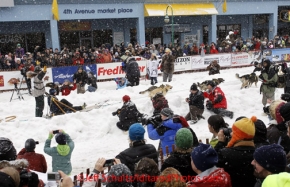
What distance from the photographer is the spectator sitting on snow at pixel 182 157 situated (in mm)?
3717

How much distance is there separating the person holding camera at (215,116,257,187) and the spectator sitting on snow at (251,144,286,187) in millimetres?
574

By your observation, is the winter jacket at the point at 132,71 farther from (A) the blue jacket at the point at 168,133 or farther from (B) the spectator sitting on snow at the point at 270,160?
(B) the spectator sitting on snow at the point at 270,160

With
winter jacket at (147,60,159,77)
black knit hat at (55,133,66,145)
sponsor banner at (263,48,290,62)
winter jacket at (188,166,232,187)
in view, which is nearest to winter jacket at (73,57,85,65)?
winter jacket at (147,60,159,77)

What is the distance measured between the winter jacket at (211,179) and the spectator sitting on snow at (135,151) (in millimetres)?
1150

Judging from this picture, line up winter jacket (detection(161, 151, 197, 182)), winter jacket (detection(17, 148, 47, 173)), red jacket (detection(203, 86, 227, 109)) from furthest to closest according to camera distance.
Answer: red jacket (detection(203, 86, 227, 109)) < winter jacket (detection(17, 148, 47, 173)) < winter jacket (detection(161, 151, 197, 182))

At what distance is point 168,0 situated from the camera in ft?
84.0

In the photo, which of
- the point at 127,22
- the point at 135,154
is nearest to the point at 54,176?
the point at 135,154

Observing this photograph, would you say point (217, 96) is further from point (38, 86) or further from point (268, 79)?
point (38, 86)

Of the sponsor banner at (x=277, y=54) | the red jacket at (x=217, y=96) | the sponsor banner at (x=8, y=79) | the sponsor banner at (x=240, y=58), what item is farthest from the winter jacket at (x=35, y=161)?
the sponsor banner at (x=277, y=54)

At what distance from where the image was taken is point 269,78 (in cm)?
945

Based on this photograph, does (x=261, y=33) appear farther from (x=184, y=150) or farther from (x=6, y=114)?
(x=184, y=150)

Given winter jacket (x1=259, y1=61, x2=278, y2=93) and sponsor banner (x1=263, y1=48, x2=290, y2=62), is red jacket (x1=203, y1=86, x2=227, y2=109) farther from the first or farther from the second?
sponsor banner (x1=263, y1=48, x2=290, y2=62)

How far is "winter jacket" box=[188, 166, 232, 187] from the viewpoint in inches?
121

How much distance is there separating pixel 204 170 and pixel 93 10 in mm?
21186
